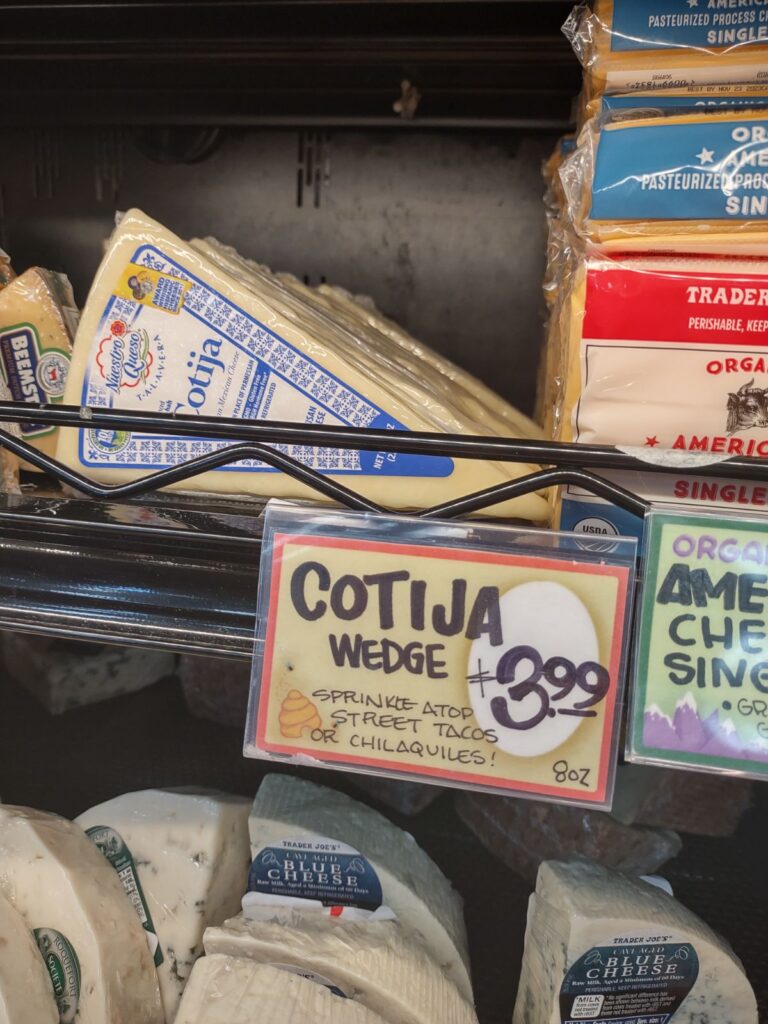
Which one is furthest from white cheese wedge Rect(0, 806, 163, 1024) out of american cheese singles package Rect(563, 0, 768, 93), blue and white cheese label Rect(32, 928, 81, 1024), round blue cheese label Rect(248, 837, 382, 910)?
american cheese singles package Rect(563, 0, 768, 93)

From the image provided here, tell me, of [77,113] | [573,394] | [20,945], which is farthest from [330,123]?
[20,945]

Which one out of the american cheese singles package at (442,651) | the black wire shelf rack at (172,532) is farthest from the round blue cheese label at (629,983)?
the black wire shelf rack at (172,532)

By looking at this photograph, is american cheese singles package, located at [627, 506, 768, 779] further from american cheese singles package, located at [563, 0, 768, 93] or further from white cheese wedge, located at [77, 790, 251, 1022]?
white cheese wedge, located at [77, 790, 251, 1022]

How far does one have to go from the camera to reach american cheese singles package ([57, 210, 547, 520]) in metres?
0.61

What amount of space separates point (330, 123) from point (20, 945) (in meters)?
1.01

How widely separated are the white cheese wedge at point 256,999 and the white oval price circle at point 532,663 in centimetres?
32

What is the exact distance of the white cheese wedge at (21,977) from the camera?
597 millimetres

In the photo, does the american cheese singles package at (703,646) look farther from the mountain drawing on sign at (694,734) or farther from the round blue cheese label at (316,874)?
the round blue cheese label at (316,874)

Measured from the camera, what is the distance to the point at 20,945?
63 centimetres

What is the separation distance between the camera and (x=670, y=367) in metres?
0.50

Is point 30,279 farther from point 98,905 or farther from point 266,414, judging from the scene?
point 98,905

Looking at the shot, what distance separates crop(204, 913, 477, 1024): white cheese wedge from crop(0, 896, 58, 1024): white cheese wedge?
0.47 ft

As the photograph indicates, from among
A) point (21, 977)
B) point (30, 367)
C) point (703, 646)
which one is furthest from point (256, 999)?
point (30, 367)

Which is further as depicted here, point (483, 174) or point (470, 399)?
point (483, 174)
